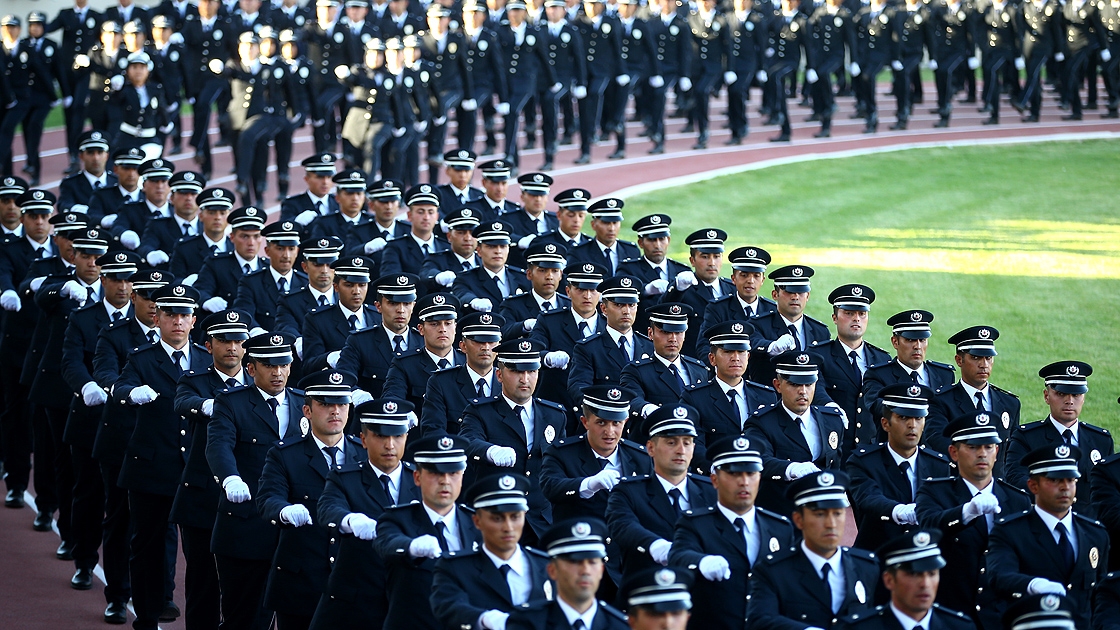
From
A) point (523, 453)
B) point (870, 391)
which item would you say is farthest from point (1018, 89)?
point (523, 453)

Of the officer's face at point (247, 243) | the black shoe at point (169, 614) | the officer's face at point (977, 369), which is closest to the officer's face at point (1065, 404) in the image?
the officer's face at point (977, 369)

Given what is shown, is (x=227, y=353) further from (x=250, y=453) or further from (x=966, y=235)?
(x=966, y=235)

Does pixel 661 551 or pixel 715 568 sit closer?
pixel 715 568

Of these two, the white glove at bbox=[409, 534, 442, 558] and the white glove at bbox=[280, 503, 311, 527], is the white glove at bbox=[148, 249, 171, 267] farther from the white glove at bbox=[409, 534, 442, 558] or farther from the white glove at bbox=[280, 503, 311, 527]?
the white glove at bbox=[409, 534, 442, 558]

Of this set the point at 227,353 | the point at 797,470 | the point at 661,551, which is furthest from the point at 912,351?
the point at 227,353

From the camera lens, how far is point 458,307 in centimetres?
994

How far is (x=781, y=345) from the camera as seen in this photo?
10.1m

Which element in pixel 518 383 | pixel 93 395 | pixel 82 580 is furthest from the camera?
pixel 82 580

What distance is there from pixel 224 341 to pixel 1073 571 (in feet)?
16.4

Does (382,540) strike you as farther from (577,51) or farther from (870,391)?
(577,51)

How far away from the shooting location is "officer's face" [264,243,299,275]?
1100 centimetres

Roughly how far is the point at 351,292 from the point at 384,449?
135 inches

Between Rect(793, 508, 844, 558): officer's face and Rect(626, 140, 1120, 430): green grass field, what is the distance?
7051 mm

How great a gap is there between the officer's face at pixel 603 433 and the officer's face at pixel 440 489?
3.88ft
